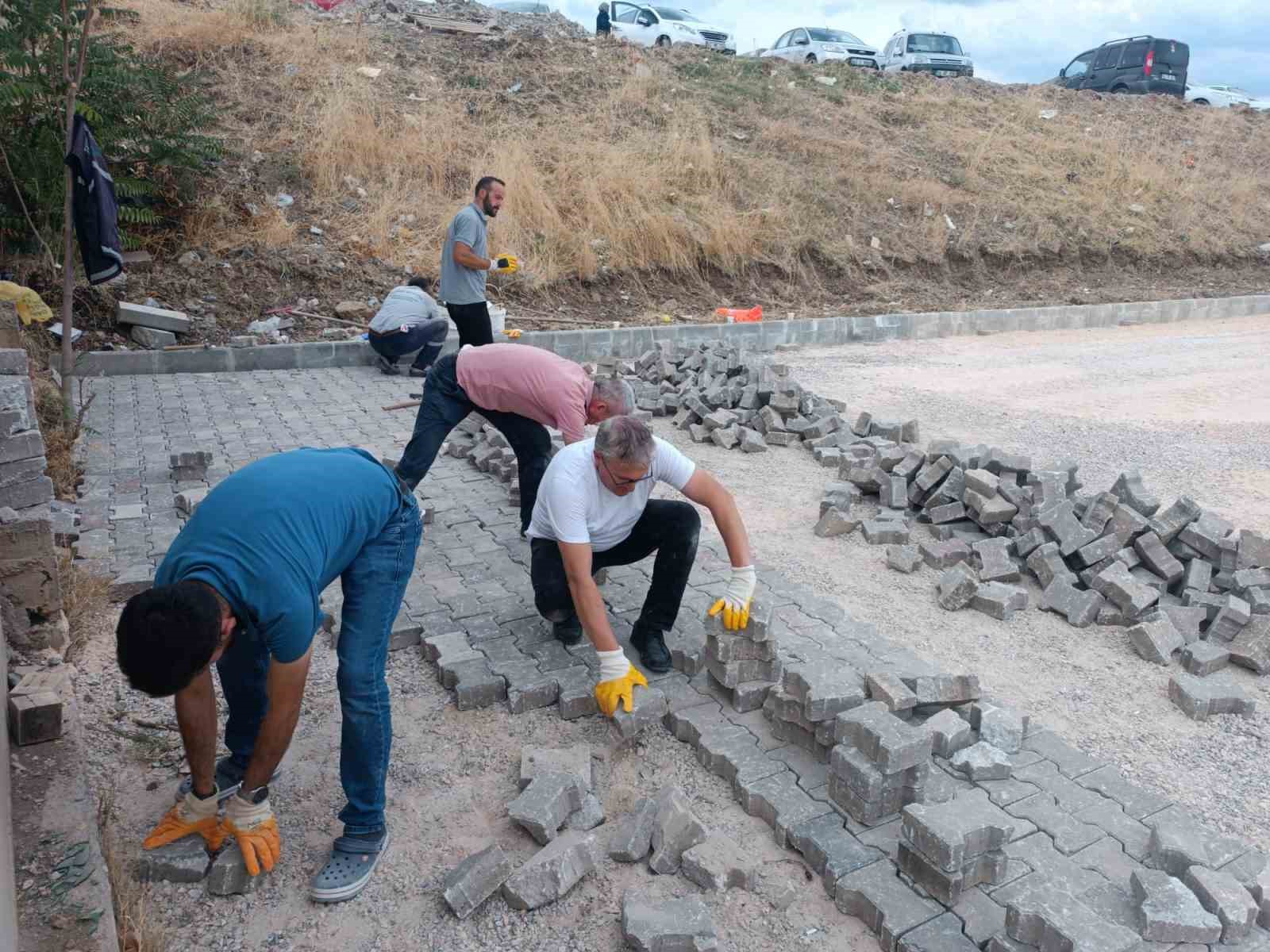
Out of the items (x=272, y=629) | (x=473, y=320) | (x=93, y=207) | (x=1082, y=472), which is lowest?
(x=1082, y=472)

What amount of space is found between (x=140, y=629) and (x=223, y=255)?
424 inches

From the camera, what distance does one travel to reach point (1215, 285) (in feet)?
60.1

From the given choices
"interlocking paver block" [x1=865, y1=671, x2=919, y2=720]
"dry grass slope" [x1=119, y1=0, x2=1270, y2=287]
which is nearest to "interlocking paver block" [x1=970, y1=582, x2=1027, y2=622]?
"interlocking paver block" [x1=865, y1=671, x2=919, y2=720]

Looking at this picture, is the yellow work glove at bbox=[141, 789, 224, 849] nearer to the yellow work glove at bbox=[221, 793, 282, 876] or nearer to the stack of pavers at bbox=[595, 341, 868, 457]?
the yellow work glove at bbox=[221, 793, 282, 876]

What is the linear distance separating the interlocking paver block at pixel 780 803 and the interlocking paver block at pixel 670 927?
497mm

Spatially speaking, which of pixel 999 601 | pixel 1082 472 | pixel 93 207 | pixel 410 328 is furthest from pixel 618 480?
pixel 410 328

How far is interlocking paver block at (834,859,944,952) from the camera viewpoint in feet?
8.96

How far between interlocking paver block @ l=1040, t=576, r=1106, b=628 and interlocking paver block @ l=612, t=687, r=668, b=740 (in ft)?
7.71

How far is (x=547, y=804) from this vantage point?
10.2 feet

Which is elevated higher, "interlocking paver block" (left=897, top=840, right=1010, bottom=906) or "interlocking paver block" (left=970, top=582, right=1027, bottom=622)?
"interlocking paver block" (left=970, top=582, right=1027, bottom=622)

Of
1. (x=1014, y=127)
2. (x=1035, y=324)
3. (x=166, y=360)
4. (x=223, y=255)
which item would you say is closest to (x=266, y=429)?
(x=166, y=360)

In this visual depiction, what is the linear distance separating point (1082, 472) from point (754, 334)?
591cm

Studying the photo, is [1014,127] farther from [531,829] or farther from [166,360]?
[531,829]

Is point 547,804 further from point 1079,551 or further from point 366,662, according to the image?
point 1079,551
